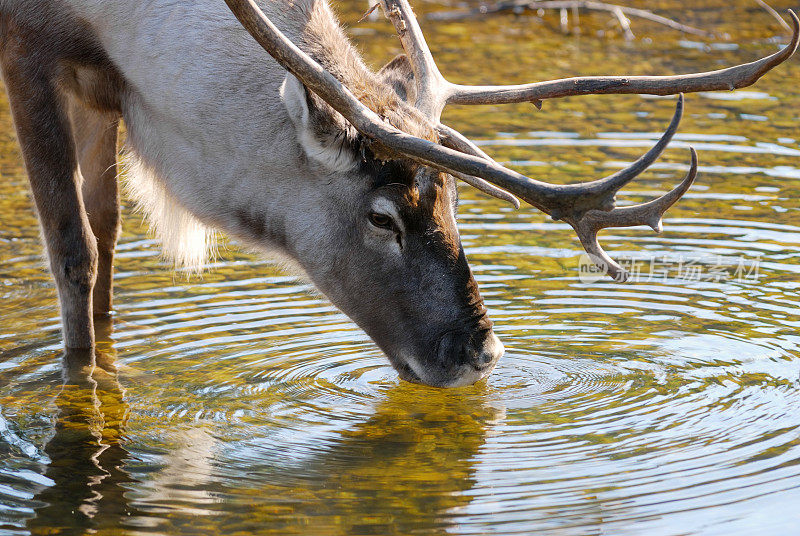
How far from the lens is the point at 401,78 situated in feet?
16.6

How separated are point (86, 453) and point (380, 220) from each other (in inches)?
54.0

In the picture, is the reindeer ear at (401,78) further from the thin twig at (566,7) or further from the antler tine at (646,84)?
the thin twig at (566,7)

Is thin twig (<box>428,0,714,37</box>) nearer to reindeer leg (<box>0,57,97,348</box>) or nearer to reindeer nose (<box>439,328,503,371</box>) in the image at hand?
reindeer leg (<box>0,57,97,348</box>)

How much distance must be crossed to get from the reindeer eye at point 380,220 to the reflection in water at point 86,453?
125 cm

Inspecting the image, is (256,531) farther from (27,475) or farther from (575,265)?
(575,265)

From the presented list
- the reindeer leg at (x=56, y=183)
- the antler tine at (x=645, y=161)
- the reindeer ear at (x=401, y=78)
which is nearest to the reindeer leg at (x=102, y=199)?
the reindeer leg at (x=56, y=183)

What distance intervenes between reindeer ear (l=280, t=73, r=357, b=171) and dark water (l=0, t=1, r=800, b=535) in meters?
0.78

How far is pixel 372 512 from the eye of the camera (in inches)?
151

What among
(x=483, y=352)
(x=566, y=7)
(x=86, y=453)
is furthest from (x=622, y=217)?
(x=566, y=7)

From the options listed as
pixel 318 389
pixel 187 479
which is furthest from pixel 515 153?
pixel 187 479

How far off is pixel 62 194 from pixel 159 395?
99 cm

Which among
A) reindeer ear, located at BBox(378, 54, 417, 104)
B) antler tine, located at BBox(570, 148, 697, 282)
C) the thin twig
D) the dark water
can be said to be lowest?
the thin twig

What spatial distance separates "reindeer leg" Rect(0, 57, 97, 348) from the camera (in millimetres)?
5027

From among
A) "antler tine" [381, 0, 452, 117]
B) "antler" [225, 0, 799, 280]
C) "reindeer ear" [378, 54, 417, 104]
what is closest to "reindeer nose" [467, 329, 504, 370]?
"antler" [225, 0, 799, 280]
